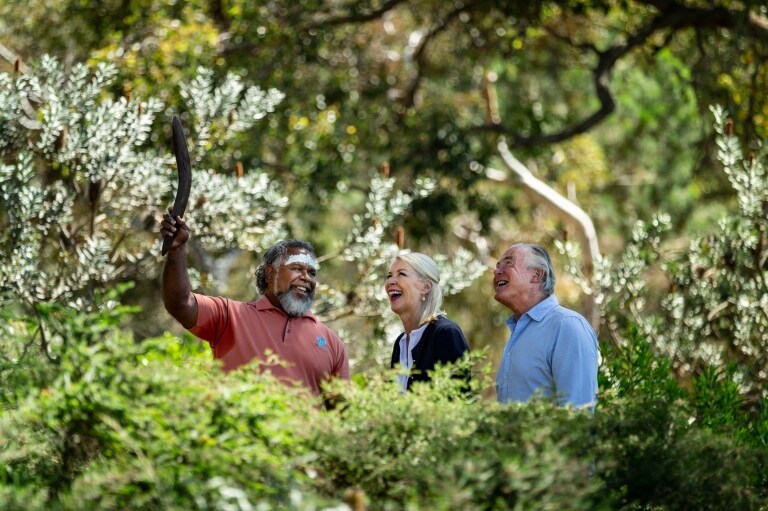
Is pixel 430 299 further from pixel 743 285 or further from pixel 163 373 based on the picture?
pixel 743 285

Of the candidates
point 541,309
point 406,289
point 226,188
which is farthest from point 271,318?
point 226,188

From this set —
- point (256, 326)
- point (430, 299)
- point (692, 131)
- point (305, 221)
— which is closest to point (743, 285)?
point (430, 299)

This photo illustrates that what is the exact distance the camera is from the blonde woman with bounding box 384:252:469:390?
5.68 metres

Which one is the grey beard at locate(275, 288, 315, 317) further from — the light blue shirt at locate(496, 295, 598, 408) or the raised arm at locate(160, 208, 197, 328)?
the light blue shirt at locate(496, 295, 598, 408)

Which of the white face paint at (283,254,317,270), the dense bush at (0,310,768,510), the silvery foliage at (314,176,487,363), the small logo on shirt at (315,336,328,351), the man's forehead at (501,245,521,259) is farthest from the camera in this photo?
the silvery foliage at (314,176,487,363)

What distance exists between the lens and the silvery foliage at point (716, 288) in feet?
29.3

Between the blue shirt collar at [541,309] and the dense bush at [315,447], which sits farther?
the blue shirt collar at [541,309]

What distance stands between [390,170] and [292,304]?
721cm

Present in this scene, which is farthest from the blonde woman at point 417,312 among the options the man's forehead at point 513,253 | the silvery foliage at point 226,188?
the silvery foliage at point 226,188

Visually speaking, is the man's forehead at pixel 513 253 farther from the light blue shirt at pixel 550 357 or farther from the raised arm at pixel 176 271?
the raised arm at pixel 176 271

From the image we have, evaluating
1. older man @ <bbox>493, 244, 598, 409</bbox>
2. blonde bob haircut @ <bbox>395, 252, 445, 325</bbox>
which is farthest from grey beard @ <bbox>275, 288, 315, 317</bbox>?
older man @ <bbox>493, 244, 598, 409</bbox>

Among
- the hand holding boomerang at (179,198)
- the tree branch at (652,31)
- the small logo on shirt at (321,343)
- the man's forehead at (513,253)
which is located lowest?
the small logo on shirt at (321,343)

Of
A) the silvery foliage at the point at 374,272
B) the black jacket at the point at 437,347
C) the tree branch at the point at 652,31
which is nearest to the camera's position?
the black jacket at the point at 437,347

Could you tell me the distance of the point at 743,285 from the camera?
9.09m
